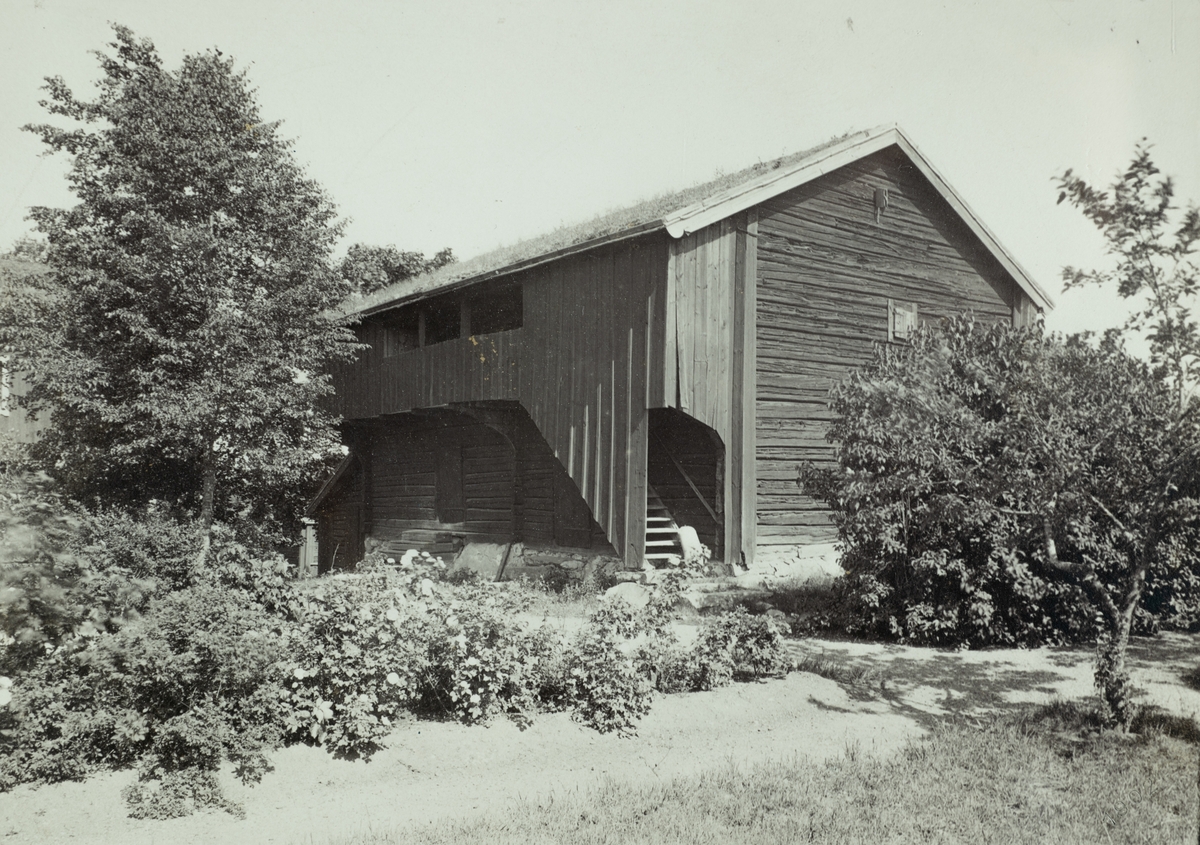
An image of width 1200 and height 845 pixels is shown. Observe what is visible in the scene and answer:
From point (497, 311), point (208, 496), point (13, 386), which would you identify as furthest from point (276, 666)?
point (13, 386)

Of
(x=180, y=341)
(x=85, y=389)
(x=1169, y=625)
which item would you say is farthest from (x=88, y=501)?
(x=1169, y=625)

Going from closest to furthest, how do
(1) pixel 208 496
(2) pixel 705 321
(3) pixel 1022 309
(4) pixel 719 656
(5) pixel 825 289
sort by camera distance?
(4) pixel 719 656 < (2) pixel 705 321 < (5) pixel 825 289 < (1) pixel 208 496 < (3) pixel 1022 309

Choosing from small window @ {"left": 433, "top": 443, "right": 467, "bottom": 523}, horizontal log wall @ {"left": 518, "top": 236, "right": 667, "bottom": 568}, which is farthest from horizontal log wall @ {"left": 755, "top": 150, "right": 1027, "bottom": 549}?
small window @ {"left": 433, "top": 443, "right": 467, "bottom": 523}

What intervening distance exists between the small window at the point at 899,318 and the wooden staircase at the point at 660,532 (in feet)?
17.5

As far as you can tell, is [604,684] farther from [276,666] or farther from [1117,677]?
[1117,677]

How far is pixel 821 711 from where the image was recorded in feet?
24.6

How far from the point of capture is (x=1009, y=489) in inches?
292

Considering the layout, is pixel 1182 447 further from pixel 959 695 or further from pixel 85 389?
pixel 85 389

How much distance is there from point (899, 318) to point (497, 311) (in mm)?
8696

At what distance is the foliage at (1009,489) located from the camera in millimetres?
6895

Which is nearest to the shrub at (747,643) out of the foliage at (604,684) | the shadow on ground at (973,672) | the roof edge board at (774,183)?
the shadow on ground at (973,672)

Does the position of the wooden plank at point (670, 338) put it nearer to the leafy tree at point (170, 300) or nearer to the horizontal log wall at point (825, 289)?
the horizontal log wall at point (825, 289)

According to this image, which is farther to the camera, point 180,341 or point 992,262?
point 992,262

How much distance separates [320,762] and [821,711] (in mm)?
4287
